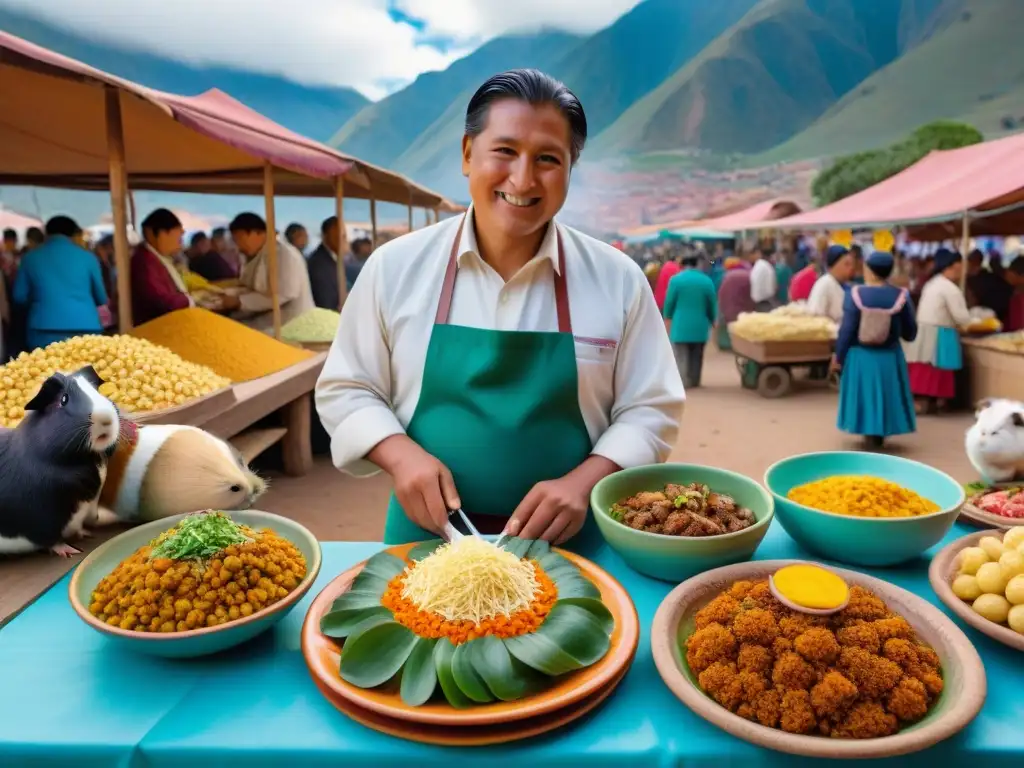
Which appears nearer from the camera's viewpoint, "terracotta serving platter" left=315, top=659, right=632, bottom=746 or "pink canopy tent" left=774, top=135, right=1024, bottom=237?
"terracotta serving platter" left=315, top=659, right=632, bottom=746

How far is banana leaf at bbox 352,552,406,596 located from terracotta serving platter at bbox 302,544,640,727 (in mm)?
53

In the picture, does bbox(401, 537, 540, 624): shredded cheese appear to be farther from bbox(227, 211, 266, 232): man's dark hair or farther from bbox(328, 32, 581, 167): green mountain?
bbox(328, 32, 581, 167): green mountain

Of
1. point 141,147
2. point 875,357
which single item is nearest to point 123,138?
point 141,147

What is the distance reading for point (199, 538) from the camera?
42.9 inches

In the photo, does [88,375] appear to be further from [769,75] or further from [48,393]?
[769,75]

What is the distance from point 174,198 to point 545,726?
70.7 m

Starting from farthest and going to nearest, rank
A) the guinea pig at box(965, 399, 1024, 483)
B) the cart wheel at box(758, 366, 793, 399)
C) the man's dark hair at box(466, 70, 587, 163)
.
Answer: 1. the cart wheel at box(758, 366, 793, 399)
2. the guinea pig at box(965, 399, 1024, 483)
3. the man's dark hair at box(466, 70, 587, 163)

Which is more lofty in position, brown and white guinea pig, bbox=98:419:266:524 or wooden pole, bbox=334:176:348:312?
wooden pole, bbox=334:176:348:312

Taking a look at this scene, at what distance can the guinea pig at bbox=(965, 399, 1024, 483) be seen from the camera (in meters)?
2.37

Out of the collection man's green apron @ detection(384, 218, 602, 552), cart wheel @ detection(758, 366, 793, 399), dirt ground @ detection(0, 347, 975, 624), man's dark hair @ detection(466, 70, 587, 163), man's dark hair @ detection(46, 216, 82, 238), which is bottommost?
dirt ground @ detection(0, 347, 975, 624)

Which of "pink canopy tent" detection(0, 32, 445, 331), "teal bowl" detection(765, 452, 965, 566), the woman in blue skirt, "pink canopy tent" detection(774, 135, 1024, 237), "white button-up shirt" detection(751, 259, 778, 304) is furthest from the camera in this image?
"white button-up shirt" detection(751, 259, 778, 304)

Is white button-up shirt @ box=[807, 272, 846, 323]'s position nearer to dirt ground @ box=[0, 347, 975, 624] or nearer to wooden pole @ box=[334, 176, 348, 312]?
dirt ground @ box=[0, 347, 975, 624]

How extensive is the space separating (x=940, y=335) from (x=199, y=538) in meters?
6.92

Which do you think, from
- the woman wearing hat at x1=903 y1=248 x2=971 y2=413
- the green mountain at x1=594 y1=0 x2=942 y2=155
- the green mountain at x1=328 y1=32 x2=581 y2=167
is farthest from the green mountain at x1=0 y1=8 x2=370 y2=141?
the woman wearing hat at x1=903 y1=248 x2=971 y2=413
